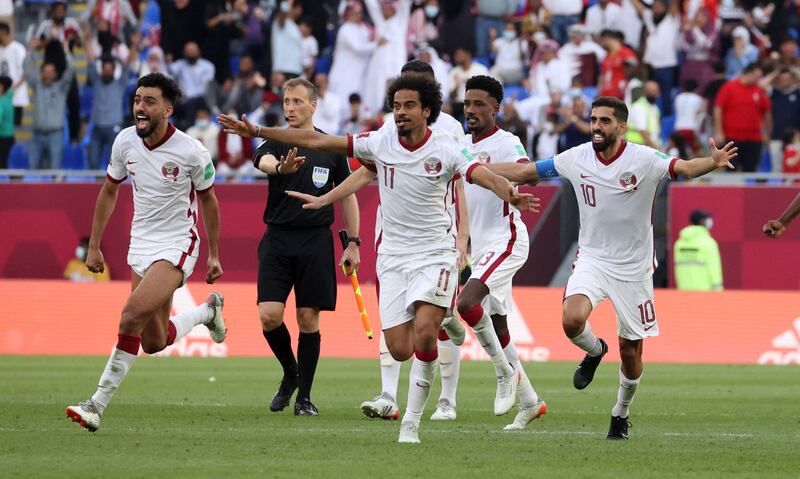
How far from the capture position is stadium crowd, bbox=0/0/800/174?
25109mm

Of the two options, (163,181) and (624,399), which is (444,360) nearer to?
(624,399)

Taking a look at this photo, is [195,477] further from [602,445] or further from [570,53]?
[570,53]

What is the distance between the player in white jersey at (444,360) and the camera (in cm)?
1241

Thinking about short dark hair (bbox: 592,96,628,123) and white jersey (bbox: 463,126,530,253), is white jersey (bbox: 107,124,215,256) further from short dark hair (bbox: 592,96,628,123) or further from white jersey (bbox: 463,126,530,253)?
short dark hair (bbox: 592,96,628,123)

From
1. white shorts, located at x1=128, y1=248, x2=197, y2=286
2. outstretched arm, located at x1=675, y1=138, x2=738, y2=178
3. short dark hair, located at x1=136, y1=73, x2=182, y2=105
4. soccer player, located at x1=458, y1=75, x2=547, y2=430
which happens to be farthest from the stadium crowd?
outstretched arm, located at x1=675, y1=138, x2=738, y2=178

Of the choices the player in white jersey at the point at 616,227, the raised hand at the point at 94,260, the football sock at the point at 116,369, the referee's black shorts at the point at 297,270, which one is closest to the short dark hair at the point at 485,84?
the player in white jersey at the point at 616,227

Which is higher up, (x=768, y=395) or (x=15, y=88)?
(x=15, y=88)

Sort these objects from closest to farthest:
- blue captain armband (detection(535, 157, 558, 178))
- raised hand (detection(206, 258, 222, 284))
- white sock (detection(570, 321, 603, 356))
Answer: blue captain armband (detection(535, 157, 558, 178))
white sock (detection(570, 321, 603, 356))
raised hand (detection(206, 258, 222, 284))

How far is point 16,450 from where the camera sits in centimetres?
1002

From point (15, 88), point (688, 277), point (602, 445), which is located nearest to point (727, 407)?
point (602, 445)

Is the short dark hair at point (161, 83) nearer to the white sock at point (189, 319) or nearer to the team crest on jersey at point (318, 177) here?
the team crest on jersey at point (318, 177)

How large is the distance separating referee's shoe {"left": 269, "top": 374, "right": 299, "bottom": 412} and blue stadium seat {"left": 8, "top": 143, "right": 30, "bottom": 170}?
1355 centimetres

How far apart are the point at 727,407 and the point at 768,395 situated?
156 cm

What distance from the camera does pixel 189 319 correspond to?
1382cm
